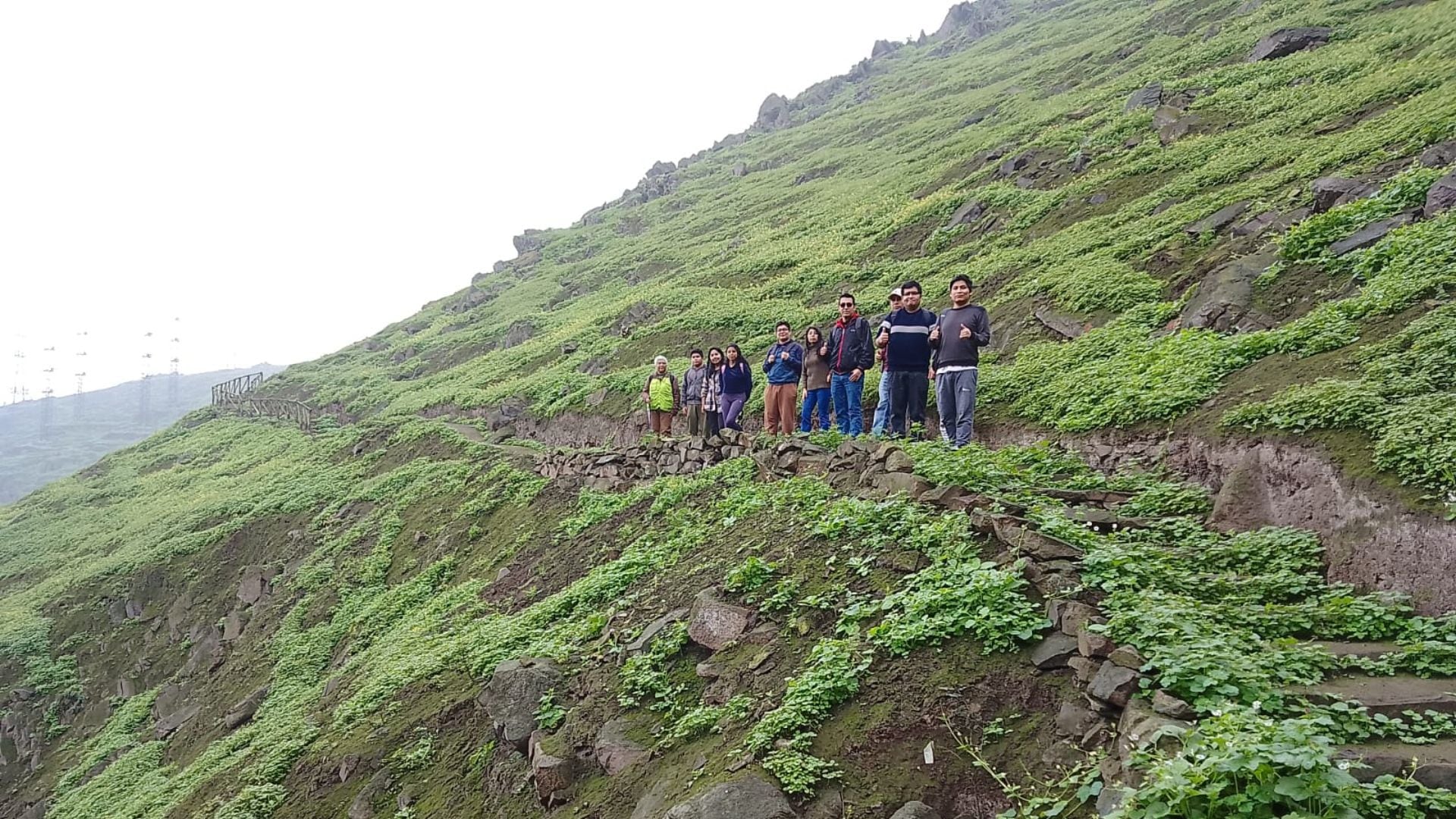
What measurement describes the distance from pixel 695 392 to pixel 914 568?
9159 mm

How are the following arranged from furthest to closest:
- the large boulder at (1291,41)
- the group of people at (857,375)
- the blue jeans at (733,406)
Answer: the large boulder at (1291,41) → the blue jeans at (733,406) → the group of people at (857,375)

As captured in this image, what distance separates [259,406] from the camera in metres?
42.0

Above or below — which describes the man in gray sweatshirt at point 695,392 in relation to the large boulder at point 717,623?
above

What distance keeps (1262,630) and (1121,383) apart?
5.51 m

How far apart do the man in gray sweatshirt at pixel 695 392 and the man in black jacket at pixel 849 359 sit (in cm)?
316

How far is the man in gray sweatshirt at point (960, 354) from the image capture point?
34.1 ft

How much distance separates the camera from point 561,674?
8.28 m

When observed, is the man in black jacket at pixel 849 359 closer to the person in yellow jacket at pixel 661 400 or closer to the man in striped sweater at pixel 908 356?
the man in striped sweater at pixel 908 356

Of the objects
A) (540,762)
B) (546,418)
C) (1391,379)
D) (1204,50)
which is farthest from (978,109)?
(540,762)

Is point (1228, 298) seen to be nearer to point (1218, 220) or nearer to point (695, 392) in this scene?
point (1218, 220)

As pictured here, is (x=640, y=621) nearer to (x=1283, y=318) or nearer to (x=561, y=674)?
(x=561, y=674)

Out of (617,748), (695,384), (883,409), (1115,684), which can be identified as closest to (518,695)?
(617,748)

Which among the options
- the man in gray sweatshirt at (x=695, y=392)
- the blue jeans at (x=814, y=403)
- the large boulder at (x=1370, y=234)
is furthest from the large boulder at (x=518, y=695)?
the large boulder at (x=1370, y=234)

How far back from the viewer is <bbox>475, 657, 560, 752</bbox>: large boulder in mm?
7762
